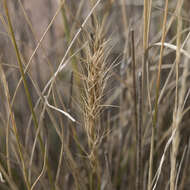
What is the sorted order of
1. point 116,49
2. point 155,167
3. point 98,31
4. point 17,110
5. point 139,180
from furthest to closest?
point 116,49, point 17,110, point 155,167, point 139,180, point 98,31

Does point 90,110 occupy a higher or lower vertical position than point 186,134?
higher

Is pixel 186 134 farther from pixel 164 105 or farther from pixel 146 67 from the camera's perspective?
pixel 146 67

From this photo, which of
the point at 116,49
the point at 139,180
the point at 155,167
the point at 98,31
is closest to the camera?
the point at 98,31

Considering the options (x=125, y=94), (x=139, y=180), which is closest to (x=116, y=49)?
(x=125, y=94)

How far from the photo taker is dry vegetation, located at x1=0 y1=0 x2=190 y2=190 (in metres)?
0.46

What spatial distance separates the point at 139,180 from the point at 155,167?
15 centimetres

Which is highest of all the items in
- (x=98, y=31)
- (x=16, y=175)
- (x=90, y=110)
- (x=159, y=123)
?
(x=98, y=31)

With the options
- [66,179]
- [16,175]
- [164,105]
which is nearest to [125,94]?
[164,105]

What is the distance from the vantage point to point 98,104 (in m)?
0.45

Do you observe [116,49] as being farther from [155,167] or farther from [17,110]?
[155,167]

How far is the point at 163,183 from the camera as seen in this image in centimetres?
62

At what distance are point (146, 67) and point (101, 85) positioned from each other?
11cm

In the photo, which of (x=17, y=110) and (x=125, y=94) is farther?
(x=17, y=110)

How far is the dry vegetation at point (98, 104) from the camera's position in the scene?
0.46 metres
